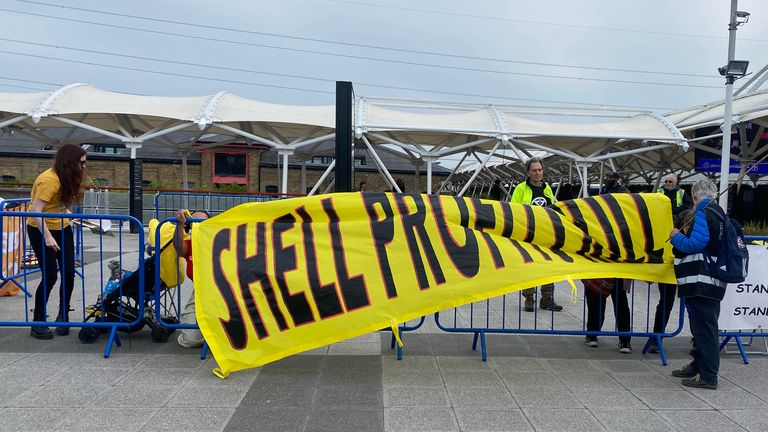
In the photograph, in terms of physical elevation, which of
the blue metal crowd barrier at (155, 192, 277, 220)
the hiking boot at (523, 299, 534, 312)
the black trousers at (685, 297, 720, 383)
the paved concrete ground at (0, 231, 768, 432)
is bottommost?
the paved concrete ground at (0, 231, 768, 432)

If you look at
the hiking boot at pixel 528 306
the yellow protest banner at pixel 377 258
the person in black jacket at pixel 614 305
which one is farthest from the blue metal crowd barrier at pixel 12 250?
the person in black jacket at pixel 614 305

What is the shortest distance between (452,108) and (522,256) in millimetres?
18365

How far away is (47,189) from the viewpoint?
16.3 feet

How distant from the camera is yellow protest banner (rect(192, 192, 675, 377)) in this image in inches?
167

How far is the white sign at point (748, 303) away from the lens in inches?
197

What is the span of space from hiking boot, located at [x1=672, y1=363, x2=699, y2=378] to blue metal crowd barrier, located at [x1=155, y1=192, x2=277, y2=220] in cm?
1433

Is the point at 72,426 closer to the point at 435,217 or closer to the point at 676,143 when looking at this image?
the point at 435,217

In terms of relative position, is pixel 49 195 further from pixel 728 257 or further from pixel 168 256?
pixel 728 257

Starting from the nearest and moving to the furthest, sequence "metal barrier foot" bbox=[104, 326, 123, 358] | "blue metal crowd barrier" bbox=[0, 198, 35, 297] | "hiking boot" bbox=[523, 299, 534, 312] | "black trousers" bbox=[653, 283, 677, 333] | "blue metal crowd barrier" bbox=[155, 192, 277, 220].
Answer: "metal barrier foot" bbox=[104, 326, 123, 358] < "black trousers" bbox=[653, 283, 677, 333] < "blue metal crowd barrier" bbox=[0, 198, 35, 297] < "hiking boot" bbox=[523, 299, 534, 312] < "blue metal crowd barrier" bbox=[155, 192, 277, 220]

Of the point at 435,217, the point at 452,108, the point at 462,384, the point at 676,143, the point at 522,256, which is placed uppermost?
the point at 452,108

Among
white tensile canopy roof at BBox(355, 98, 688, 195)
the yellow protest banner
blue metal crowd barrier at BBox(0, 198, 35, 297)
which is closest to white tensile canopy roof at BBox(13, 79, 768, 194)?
white tensile canopy roof at BBox(355, 98, 688, 195)

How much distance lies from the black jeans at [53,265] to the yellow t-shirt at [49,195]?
74mm

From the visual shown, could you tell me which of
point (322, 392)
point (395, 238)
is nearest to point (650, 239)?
point (395, 238)

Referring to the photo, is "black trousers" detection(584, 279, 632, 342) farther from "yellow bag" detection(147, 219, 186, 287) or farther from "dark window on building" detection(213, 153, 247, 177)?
"dark window on building" detection(213, 153, 247, 177)
